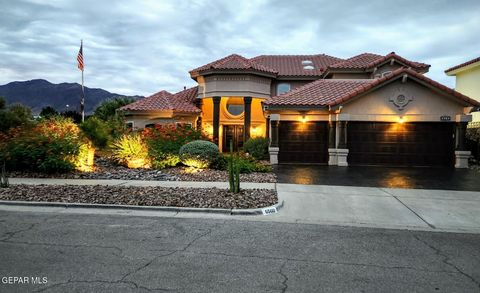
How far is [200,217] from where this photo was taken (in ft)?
25.5

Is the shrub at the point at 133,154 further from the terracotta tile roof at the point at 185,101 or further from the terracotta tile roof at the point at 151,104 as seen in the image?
the terracotta tile roof at the point at 151,104

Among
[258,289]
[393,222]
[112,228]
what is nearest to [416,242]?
[393,222]

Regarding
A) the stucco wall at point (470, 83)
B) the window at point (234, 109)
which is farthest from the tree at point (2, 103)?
the stucco wall at point (470, 83)

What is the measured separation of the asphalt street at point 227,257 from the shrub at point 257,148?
14.0 metres

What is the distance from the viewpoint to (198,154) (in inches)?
607

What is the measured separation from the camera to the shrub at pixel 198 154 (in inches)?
607

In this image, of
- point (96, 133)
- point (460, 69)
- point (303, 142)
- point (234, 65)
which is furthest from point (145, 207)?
point (460, 69)

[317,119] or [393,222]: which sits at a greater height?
[317,119]

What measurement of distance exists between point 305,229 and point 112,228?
3967 mm

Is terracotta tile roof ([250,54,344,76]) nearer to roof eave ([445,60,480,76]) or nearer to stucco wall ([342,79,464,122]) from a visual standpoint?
stucco wall ([342,79,464,122])

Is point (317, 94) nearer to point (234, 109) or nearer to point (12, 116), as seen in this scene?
point (234, 109)

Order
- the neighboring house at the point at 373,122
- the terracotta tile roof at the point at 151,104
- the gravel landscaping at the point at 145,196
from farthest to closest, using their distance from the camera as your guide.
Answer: the terracotta tile roof at the point at 151,104 → the neighboring house at the point at 373,122 → the gravel landscaping at the point at 145,196

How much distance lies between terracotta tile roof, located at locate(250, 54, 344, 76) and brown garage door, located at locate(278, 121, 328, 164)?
340 inches

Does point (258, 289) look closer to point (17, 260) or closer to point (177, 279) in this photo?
point (177, 279)
